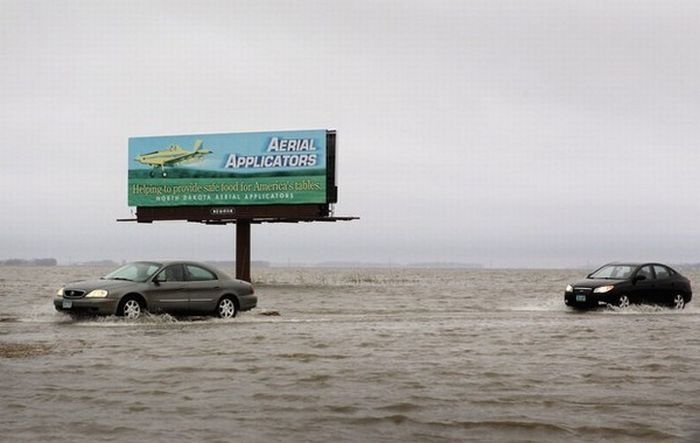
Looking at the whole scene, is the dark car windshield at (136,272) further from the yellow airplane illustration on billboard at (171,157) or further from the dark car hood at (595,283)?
the yellow airplane illustration on billboard at (171,157)

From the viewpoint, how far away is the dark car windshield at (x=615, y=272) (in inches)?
971

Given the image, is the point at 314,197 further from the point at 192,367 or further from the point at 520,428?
the point at 520,428

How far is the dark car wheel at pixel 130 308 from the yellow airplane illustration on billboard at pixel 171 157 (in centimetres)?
2784

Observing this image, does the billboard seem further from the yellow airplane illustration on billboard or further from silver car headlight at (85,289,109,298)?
silver car headlight at (85,289,109,298)

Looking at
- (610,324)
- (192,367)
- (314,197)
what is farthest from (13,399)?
(314,197)

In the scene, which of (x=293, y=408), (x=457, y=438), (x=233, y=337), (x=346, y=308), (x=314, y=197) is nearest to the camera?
(x=457, y=438)

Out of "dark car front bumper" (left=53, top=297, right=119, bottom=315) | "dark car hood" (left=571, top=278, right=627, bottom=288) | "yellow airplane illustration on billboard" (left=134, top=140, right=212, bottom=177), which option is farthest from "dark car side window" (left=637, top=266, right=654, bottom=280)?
"yellow airplane illustration on billboard" (left=134, top=140, right=212, bottom=177)

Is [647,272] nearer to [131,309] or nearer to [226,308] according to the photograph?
[226,308]

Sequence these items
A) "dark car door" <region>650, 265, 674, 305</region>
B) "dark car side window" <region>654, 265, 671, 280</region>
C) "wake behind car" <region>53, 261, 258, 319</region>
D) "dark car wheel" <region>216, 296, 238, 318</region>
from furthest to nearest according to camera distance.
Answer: "dark car side window" <region>654, 265, 671, 280</region> < "dark car door" <region>650, 265, 674, 305</region> < "dark car wheel" <region>216, 296, 238, 318</region> < "wake behind car" <region>53, 261, 258, 319</region>

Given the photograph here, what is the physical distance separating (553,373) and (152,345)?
262 inches

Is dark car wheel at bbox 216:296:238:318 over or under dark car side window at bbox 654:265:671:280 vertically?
under

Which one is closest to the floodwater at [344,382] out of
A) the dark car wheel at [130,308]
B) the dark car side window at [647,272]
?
the dark car wheel at [130,308]

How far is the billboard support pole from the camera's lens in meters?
47.5

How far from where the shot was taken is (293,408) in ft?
28.3
